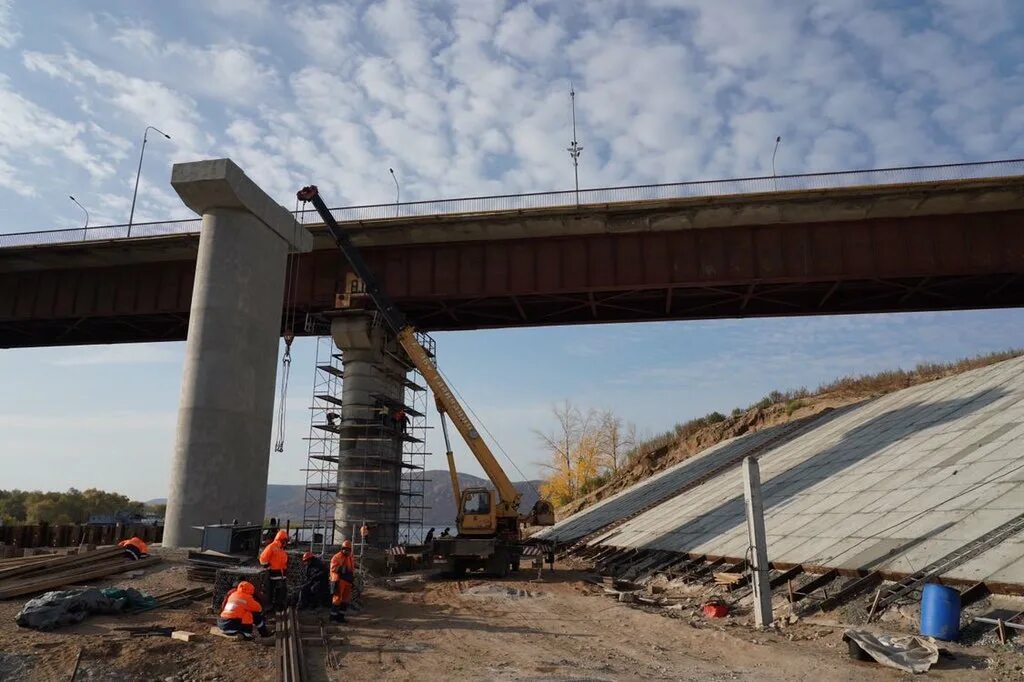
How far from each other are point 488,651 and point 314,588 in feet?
15.7

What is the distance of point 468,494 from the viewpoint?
23641 mm

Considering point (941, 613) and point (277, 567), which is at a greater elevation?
point (277, 567)

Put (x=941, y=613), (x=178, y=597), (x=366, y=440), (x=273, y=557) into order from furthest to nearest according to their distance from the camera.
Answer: (x=366, y=440), (x=178, y=597), (x=273, y=557), (x=941, y=613)

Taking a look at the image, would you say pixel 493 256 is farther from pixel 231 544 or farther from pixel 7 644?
pixel 7 644

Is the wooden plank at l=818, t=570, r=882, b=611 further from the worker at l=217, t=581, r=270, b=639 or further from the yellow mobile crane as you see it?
the yellow mobile crane

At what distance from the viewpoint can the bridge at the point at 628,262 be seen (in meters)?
23.5

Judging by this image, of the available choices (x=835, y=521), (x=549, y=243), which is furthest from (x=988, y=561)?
(x=549, y=243)

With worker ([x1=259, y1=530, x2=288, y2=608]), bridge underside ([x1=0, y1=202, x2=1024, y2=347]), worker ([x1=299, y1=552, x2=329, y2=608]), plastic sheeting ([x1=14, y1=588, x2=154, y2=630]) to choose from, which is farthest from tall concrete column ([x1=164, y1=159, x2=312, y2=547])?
worker ([x1=259, y1=530, x2=288, y2=608])

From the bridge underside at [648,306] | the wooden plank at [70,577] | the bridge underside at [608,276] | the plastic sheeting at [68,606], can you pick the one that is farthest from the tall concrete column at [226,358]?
the plastic sheeting at [68,606]

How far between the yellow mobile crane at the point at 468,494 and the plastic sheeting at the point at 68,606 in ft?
35.9

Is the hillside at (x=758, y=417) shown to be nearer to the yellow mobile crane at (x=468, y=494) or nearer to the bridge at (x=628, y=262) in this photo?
the bridge at (x=628, y=262)

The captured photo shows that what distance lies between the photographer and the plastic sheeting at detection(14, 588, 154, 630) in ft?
34.8

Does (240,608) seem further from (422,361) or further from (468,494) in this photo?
(422,361)

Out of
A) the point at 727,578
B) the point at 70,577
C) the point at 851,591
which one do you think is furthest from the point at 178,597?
the point at 851,591
